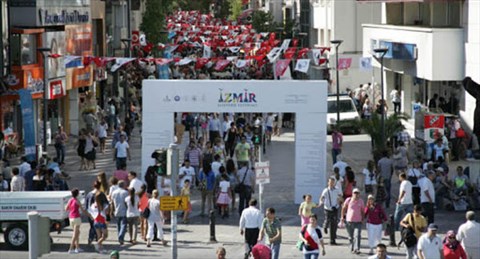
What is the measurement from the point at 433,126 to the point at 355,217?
1488cm

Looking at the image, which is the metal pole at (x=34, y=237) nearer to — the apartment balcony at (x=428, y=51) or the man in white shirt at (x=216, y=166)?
the man in white shirt at (x=216, y=166)

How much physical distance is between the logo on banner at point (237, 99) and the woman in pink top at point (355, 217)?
6514 millimetres

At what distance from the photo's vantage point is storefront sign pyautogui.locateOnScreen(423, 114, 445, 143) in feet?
131

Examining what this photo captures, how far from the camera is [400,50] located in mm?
52219

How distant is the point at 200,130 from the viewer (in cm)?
4925

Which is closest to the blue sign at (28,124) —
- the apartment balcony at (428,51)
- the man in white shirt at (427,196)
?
the man in white shirt at (427,196)

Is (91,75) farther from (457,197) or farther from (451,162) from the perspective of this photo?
(457,197)

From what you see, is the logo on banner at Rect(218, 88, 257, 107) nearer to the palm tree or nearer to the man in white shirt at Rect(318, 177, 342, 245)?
the man in white shirt at Rect(318, 177, 342, 245)

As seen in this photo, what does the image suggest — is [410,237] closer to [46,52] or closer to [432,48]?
[46,52]

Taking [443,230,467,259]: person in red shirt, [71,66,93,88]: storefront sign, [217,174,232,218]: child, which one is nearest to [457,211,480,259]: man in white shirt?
[443,230,467,259]: person in red shirt

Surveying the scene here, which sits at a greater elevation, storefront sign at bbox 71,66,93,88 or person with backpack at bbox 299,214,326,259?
storefront sign at bbox 71,66,93,88

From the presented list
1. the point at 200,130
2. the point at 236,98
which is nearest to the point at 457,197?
the point at 236,98

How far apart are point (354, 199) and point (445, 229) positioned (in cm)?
373

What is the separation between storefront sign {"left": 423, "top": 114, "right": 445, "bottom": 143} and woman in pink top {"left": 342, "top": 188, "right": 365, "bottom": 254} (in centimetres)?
1443
